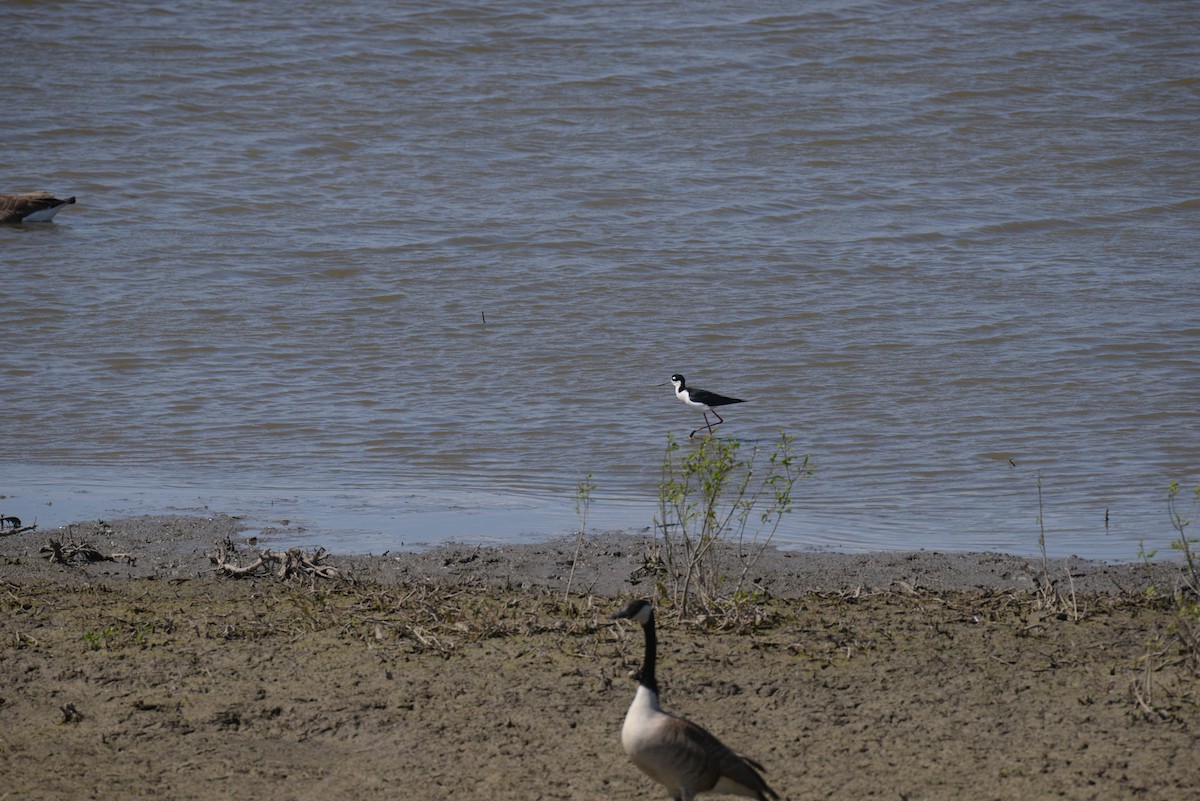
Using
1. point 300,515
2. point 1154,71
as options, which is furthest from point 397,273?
point 1154,71

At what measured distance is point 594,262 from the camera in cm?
1523

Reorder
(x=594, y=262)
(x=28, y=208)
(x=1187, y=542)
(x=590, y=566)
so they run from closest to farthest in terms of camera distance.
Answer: (x=1187, y=542) → (x=590, y=566) → (x=594, y=262) → (x=28, y=208)

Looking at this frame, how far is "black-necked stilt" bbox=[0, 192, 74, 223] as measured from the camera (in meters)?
17.0

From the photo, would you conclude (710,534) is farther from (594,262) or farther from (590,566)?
(594,262)

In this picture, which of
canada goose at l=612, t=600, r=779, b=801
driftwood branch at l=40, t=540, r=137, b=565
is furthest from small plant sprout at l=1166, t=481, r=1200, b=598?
driftwood branch at l=40, t=540, r=137, b=565

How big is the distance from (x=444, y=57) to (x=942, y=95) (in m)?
8.06

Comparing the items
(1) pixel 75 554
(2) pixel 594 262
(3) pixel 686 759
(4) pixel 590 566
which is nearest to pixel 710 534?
(4) pixel 590 566

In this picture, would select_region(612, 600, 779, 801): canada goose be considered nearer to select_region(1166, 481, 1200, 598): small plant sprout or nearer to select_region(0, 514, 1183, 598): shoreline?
select_region(1166, 481, 1200, 598): small plant sprout

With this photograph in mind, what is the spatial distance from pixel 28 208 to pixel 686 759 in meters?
15.1

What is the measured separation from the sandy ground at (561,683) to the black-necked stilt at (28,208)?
36.4 ft

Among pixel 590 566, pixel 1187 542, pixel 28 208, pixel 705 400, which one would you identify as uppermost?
pixel 1187 542

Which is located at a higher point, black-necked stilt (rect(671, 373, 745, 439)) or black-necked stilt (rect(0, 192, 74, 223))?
black-necked stilt (rect(0, 192, 74, 223))

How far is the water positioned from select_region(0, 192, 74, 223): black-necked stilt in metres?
0.31

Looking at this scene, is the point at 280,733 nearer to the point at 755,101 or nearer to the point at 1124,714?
the point at 1124,714
